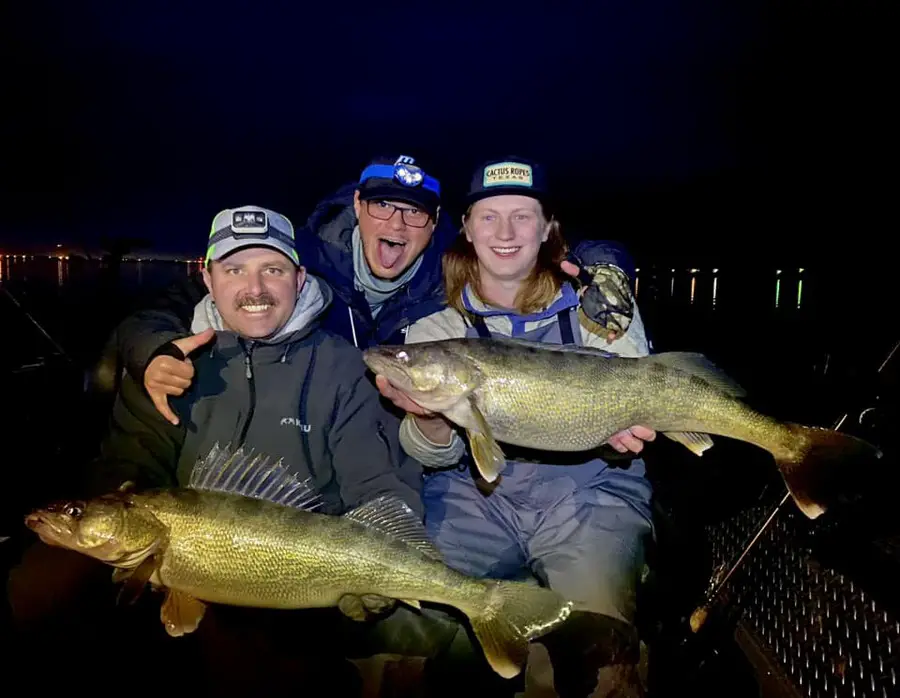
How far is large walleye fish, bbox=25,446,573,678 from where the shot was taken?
2.71 metres

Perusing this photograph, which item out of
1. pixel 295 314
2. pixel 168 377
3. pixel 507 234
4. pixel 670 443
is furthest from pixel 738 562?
pixel 670 443

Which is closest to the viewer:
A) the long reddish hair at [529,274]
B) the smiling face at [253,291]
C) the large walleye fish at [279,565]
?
the large walleye fish at [279,565]

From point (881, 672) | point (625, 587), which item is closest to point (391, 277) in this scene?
point (625, 587)

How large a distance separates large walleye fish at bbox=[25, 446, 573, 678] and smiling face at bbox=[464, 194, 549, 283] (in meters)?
1.71

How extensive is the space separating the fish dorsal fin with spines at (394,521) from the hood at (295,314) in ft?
3.69

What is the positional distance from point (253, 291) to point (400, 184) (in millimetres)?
1488

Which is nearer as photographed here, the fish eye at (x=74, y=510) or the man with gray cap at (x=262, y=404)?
the fish eye at (x=74, y=510)

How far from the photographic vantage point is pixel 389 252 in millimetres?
4441

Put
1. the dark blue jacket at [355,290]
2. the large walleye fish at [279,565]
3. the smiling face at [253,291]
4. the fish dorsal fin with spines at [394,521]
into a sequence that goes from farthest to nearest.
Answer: the dark blue jacket at [355,290], the smiling face at [253,291], the fish dorsal fin with spines at [394,521], the large walleye fish at [279,565]

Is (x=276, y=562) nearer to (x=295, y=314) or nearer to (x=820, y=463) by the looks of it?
(x=295, y=314)

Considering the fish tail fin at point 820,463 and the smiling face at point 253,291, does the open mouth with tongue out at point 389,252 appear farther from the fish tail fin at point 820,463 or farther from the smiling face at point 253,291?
the fish tail fin at point 820,463

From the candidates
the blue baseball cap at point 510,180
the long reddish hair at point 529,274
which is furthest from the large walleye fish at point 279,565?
the blue baseball cap at point 510,180

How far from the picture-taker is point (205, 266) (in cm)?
359

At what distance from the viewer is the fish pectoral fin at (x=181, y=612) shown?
281cm
